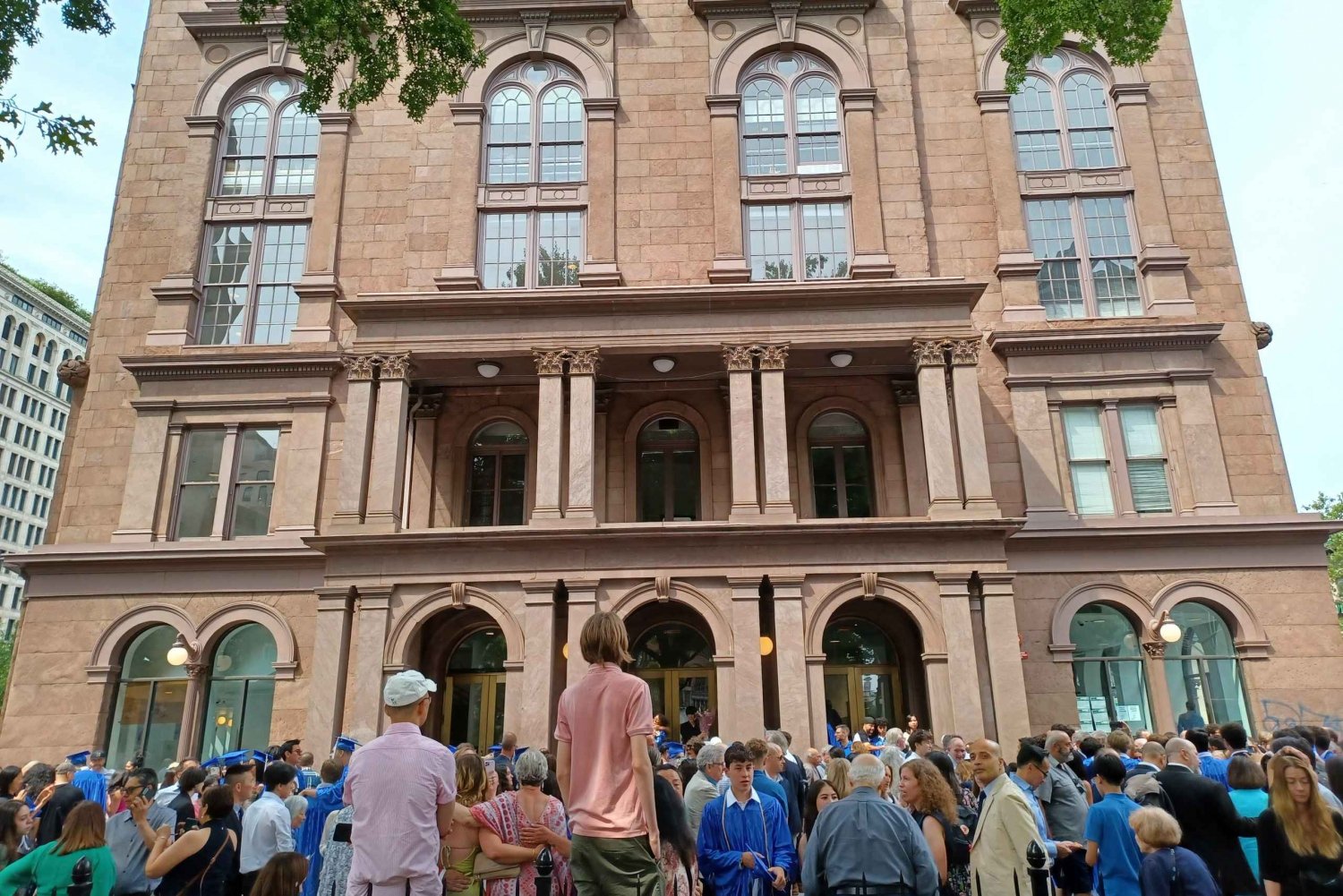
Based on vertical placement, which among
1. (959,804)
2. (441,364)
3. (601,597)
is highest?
(441,364)

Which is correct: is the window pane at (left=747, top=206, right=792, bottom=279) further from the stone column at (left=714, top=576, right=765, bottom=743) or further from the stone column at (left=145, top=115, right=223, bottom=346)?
the stone column at (left=145, top=115, right=223, bottom=346)

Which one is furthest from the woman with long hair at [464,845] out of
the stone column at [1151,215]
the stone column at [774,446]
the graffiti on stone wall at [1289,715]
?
the stone column at [1151,215]

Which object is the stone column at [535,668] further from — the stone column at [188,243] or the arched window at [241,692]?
the stone column at [188,243]

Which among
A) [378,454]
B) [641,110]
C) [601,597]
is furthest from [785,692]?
[641,110]

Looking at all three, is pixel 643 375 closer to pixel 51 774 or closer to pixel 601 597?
pixel 601 597

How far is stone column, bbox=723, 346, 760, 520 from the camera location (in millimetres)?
20922

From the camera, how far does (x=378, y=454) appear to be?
70.7 feet

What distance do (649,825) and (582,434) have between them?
642 inches

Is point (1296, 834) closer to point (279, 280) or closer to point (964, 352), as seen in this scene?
point (964, 352)

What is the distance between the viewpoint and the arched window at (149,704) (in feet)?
74.9

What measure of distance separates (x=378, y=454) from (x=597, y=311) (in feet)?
20.3

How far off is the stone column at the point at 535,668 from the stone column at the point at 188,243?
508 inches

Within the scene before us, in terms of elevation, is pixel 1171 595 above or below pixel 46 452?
below

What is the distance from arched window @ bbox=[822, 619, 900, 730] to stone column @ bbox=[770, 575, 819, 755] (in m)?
2.95
